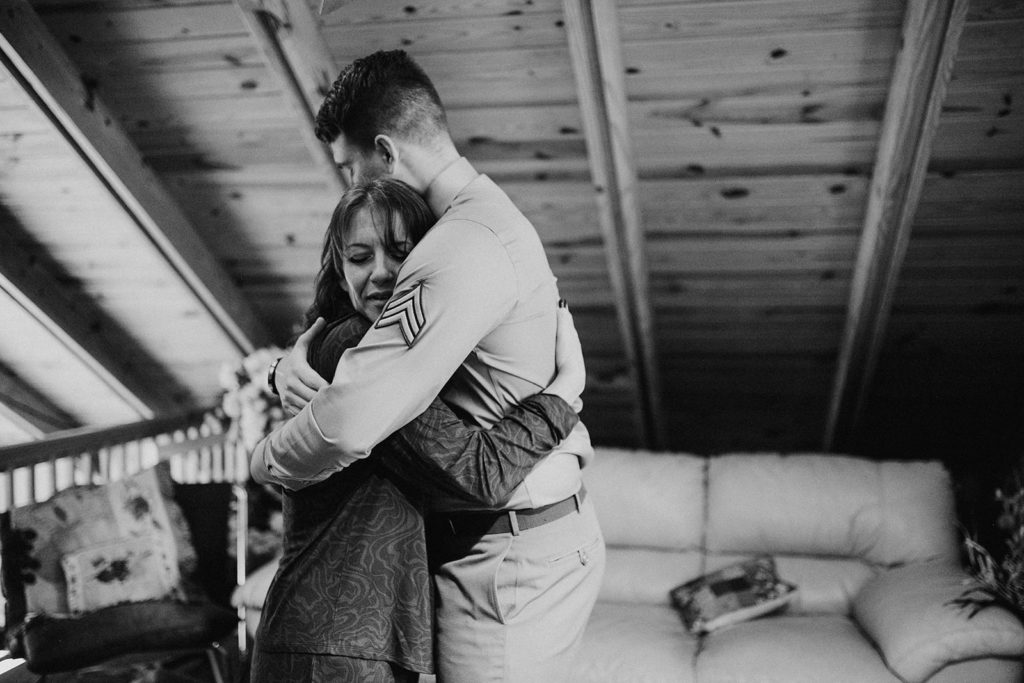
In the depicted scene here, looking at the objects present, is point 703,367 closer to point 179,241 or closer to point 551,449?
point 179,241

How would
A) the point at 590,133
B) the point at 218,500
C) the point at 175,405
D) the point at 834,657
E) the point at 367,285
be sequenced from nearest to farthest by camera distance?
the point at 367,285 < the point at 834,657 < the point at 590,133 < the point at 218,500 < the point at 175,405

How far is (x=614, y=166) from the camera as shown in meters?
2.98

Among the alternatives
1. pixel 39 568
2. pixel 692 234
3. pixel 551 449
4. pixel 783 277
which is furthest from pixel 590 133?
pixel 39 568

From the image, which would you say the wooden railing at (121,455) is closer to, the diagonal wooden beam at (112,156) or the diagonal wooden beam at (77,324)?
the diagonal wooden beam at (77,324)

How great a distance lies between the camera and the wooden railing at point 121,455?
2828 mm

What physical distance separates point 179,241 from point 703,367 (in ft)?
7.65

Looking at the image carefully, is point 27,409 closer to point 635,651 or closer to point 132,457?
point 132,457

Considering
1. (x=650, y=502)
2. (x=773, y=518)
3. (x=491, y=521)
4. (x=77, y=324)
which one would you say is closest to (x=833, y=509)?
(x=773, y=518)

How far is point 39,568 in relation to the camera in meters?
2.48

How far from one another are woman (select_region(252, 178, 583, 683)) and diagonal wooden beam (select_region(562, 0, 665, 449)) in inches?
59.2

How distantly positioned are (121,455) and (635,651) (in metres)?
2.25

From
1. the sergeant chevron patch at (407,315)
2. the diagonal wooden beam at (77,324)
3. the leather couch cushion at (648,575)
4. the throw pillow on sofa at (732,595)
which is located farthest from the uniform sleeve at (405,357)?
the diagonal wooden beam at (77,324)

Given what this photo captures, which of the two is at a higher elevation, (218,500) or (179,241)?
(179,241)

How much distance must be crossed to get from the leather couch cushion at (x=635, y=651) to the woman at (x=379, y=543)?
4.36ft
